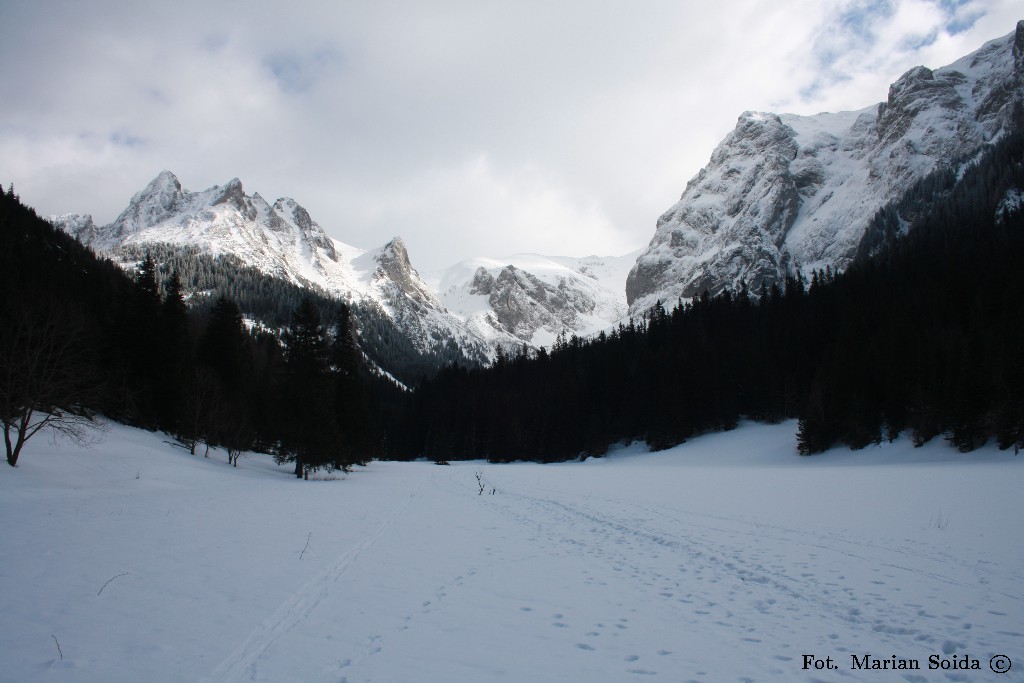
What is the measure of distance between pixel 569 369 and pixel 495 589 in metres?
81.0

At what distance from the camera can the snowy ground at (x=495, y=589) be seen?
5.24 metres

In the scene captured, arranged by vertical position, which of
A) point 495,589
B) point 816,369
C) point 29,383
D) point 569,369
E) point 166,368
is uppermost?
point 569,369

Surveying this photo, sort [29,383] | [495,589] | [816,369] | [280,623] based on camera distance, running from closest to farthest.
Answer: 1. [280,623]
2. [495,589]
3. [29,383]
4. [816,369]

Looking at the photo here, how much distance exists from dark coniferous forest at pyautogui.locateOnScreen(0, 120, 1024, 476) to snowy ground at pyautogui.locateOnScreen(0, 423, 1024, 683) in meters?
12.6

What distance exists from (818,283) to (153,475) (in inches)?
3743

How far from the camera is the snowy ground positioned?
524 cm

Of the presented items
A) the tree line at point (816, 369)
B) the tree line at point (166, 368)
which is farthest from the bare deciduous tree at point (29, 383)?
the tree line at point (816, 369)

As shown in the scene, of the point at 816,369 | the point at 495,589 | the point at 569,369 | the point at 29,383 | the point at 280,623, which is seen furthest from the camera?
the point at 569,369

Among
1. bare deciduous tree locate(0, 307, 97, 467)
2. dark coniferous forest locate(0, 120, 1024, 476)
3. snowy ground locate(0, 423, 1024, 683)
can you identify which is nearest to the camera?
snowy ground locate(0, 423, 1024, 683)

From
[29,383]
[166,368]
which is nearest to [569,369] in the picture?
[166,368]

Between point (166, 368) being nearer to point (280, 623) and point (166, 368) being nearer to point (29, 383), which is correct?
point (29, 383)

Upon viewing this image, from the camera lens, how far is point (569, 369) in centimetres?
8850

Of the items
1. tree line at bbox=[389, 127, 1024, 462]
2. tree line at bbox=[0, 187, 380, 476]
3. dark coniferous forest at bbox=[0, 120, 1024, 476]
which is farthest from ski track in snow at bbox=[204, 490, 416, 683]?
tree line at bbox=[389, 127, 1024, 462]

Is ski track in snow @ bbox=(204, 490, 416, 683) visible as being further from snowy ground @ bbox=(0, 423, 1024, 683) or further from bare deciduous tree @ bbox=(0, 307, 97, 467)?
bare deciduous tree @ bbox=(0, 307, 97, 467)
